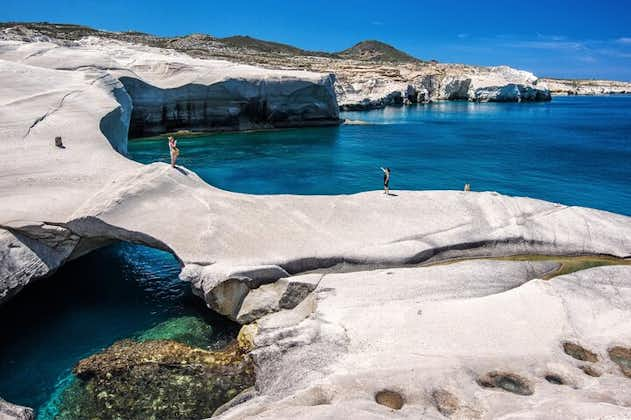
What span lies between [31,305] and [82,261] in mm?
3404

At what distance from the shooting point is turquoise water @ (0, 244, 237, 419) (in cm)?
1309

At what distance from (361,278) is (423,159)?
29832mm

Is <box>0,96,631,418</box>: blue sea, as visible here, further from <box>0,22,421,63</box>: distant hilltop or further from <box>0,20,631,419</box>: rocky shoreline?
<box>0,22,421,63</box>: distant hilltop

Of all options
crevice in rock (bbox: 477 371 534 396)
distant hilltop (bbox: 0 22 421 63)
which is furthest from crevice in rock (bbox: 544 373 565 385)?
distant hilltop (bbox: 0 22 421 63)

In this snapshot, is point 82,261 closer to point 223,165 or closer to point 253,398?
point 253,398

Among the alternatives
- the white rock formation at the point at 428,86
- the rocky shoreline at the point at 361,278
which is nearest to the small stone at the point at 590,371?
the rocky shoreline at the point at 361,278

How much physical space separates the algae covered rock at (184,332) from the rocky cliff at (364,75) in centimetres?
7212

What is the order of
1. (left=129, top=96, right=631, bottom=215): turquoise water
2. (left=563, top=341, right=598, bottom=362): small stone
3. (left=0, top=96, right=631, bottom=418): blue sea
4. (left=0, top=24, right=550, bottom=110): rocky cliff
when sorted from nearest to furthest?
(left=563, top=341, right=598, bottom=362): small stone
(left=0, top=96, right=631, bottom=418): blue sea
(left=129, top=96, right=631, bottom=215): turquoise water
(left=0, top=24, right=550, bottom=110): rocky cliff

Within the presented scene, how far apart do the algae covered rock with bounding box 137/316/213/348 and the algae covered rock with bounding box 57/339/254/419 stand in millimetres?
518

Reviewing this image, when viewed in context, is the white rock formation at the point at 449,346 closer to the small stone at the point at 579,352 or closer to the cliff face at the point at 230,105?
the small stone at the point at 579,352

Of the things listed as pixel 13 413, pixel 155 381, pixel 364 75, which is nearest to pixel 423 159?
pixel 155 381

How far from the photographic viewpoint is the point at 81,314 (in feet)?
52.5

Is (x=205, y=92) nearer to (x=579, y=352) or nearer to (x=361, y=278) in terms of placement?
(x=361, y=278)

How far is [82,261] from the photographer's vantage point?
65.1 ft
